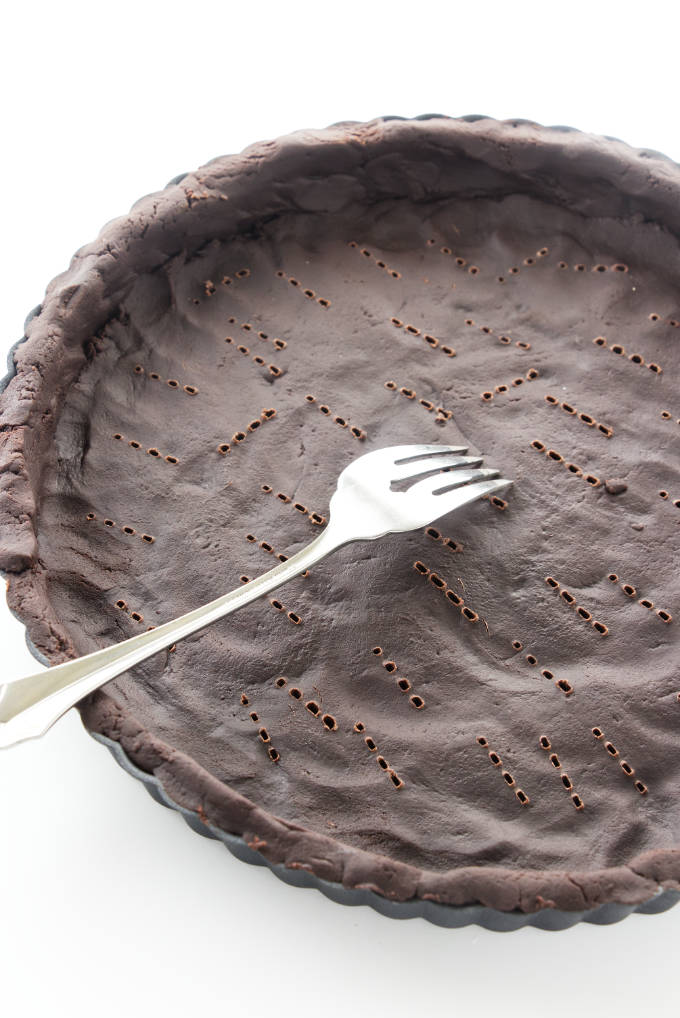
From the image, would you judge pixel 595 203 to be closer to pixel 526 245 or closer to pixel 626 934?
pixel 526 245

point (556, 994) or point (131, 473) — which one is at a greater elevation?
point (131, 473)

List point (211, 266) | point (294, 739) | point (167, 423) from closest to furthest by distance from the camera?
point (294, 739) → point (167, 423) → point (211, 266)

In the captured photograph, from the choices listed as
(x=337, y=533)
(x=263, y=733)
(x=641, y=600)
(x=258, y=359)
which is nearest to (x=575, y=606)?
(x=641, y=600)

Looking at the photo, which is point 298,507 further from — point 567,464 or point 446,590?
point 567,464

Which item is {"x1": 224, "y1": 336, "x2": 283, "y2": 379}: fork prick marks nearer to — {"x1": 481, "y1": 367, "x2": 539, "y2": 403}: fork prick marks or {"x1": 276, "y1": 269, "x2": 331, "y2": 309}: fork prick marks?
{"x1": 276, "y1": 269, "x2": 331, "y2": 309}: fork prick marks

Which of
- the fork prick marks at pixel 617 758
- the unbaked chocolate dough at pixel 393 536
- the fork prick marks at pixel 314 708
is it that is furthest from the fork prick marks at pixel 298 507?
the fork prick marks at pixel 617 758

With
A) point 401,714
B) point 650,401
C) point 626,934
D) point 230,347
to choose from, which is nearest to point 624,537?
point 650,401

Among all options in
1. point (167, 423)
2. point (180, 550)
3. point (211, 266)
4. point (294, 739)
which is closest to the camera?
point (294, 739)
